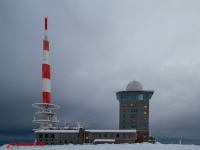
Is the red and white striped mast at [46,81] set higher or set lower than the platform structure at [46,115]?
higher

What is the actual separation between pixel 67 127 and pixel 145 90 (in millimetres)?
36670

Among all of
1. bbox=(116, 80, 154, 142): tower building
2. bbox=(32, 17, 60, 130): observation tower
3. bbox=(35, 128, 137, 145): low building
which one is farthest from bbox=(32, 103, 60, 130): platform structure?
bbox=(116, 80, 154, 142): tower building

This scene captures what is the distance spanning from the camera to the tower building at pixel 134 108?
8631 cm

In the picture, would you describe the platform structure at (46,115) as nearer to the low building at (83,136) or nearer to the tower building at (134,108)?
the low building at (83,136)

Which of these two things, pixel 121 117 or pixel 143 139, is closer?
pixel 143 139

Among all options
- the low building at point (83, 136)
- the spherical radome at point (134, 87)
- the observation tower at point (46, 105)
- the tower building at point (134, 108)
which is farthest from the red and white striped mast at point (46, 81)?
the spherical radome at point (134, 87)

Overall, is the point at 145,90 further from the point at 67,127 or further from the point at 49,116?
the point at 49,116

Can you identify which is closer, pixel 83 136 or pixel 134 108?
pixel 83 136

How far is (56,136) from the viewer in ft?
220

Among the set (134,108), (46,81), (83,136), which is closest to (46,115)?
(46,81)

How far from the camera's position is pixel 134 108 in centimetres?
8781

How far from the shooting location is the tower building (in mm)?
86312

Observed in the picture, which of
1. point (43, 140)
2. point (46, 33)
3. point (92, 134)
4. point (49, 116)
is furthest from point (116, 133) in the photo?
point (46, 33)

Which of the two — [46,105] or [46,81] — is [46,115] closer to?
[46,105]
